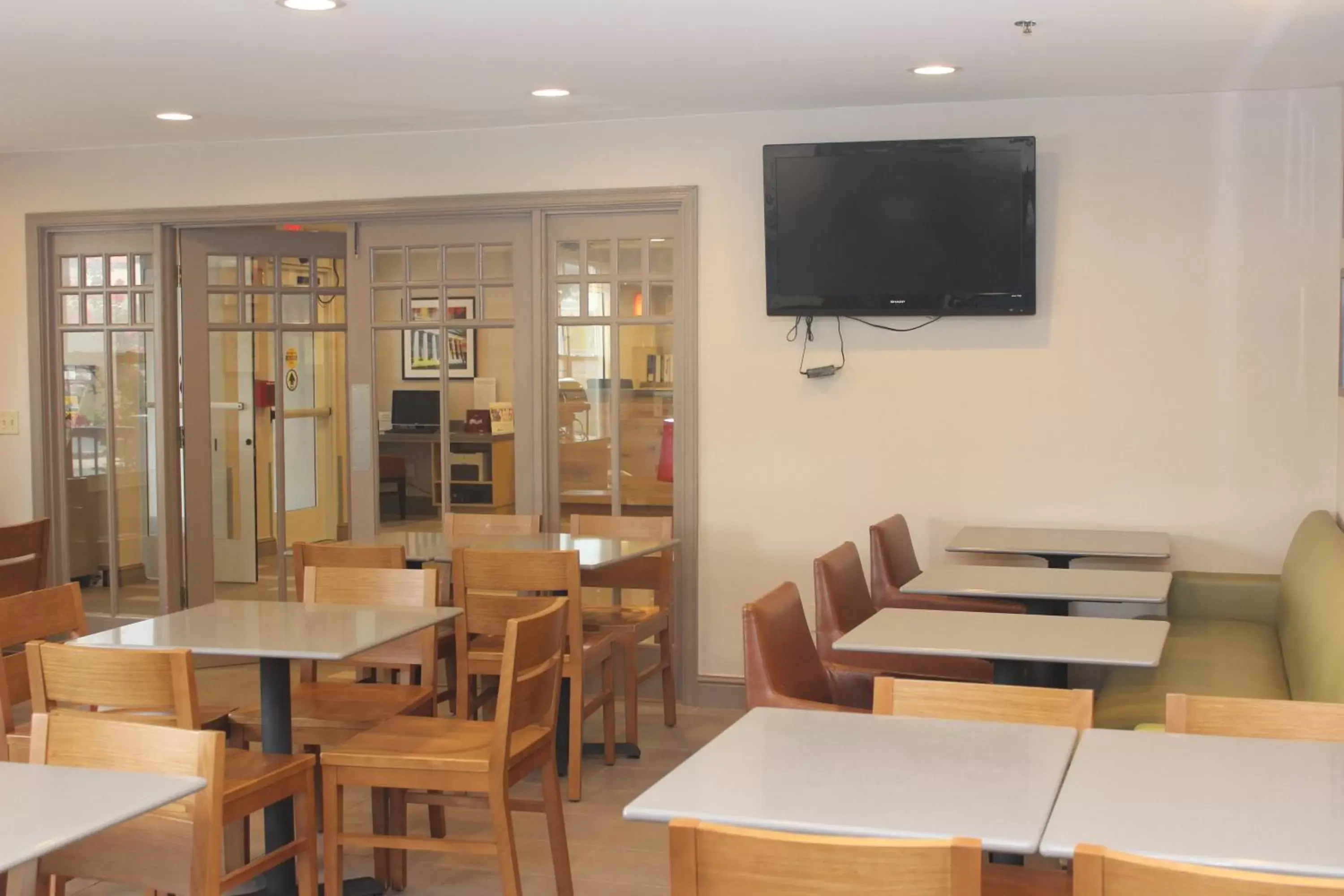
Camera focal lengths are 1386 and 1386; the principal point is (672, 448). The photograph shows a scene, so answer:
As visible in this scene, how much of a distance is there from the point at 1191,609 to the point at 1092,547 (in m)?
0.59

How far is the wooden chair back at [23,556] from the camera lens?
18.2ft

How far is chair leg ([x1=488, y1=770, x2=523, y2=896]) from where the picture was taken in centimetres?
334

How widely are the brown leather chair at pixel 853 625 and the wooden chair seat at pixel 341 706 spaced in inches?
48.8

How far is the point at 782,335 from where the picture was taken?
6.02 meters

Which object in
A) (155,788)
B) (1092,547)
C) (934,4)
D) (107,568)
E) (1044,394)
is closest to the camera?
(155,788)

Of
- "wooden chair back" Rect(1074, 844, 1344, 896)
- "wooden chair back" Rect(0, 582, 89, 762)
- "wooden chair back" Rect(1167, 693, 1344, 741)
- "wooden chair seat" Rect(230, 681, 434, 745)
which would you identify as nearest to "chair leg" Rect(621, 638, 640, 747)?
"wooden chair seat" Rect(230, 681, 434, 745)

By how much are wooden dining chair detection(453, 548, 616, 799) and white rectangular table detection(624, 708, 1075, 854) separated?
185 centimetres

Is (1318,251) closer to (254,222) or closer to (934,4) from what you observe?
(934,4)

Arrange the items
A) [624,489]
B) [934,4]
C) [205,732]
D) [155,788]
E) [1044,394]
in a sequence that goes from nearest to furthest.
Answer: [155,788] → [205,732] → [934,4] → [1044,394] → [624,489]

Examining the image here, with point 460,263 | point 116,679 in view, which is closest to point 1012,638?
point 116,679

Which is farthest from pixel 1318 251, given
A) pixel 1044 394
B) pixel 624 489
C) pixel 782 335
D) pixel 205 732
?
pixel 205 732

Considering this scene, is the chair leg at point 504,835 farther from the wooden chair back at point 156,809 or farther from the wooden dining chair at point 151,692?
the wooden chair back at point 156,809

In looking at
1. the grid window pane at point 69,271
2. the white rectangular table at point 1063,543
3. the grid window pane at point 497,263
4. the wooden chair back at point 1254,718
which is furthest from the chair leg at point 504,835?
the grid window pane at point 69,271

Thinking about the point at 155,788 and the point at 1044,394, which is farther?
the point at 1044,394
